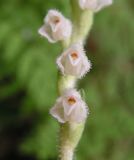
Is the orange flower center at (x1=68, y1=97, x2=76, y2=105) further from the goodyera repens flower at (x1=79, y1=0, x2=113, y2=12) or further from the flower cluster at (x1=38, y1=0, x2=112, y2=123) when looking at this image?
the goodyera repens flower at (x1=79, y1=0, x2=113, y2=12)

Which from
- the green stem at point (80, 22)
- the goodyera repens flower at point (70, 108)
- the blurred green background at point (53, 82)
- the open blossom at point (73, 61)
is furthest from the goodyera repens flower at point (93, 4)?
the blurred green background at point (53, 82)

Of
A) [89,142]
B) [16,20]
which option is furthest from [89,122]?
[16,20]

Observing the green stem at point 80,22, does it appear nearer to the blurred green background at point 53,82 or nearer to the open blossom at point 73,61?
the open blossom at point 73,61

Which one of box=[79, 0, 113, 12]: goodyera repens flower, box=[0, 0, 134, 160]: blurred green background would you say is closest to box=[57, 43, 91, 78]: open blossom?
box=[79, 0, 113, 12]: goodyera repens flower

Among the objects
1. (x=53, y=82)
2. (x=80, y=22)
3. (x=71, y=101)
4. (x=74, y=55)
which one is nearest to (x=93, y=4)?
(x=80, y=22)

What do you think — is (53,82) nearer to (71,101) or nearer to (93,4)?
(93,4)
